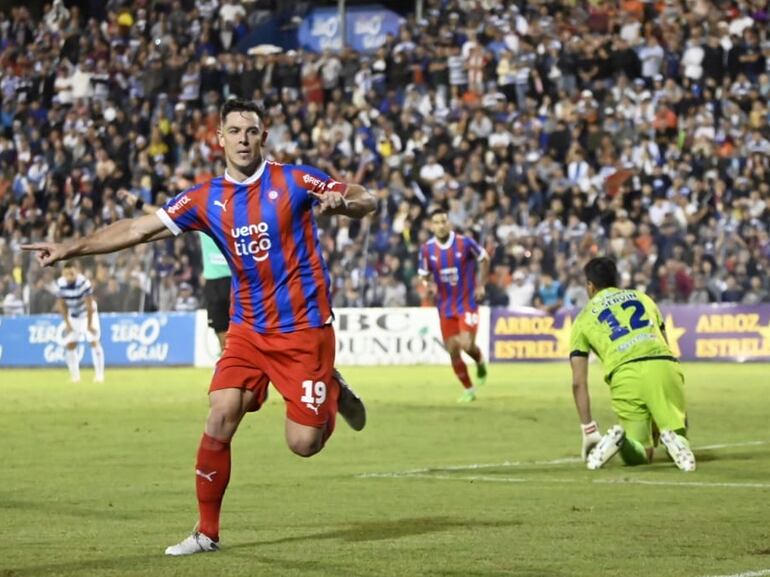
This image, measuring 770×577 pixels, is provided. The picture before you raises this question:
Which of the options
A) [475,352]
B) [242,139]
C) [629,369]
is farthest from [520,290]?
[242,139]

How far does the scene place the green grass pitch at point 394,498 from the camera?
26.3 feet

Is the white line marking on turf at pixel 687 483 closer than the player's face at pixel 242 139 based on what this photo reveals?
No

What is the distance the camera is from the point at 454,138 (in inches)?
1451

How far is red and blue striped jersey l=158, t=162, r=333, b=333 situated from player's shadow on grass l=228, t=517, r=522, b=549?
118cm

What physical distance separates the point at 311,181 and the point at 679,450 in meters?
5.16

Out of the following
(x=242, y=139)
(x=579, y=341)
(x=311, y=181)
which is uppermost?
(x=242, y=139)

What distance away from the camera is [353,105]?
39.4 meters

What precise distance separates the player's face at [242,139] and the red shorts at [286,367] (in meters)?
0.92

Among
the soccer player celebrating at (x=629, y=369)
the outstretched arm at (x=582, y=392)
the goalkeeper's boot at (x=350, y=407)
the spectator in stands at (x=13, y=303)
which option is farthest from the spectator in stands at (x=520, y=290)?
the goalkeeper's boot at (x=350, y=407)

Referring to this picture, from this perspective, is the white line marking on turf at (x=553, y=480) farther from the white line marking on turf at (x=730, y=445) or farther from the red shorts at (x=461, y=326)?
the red shorts at (x=461, y=326)

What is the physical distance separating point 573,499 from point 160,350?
24.6 m

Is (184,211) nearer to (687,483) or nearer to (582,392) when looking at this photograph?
(687,483)

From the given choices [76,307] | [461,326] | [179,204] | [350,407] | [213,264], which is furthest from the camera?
[76,307]

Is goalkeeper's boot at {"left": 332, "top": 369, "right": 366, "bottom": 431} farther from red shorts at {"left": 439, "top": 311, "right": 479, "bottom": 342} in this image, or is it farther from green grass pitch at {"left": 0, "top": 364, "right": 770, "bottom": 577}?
red shorts at {"left": 439, "top": 311, "right": 479, "bottom": 342}
